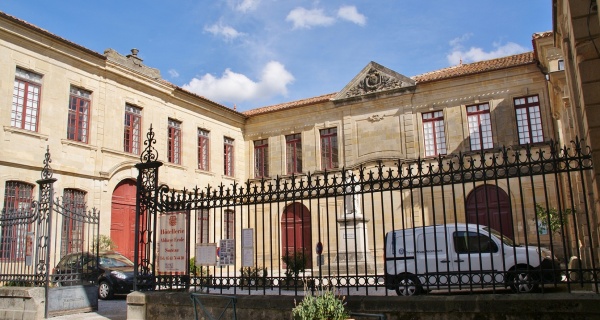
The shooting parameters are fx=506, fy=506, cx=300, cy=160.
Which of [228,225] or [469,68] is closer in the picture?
[228,225]

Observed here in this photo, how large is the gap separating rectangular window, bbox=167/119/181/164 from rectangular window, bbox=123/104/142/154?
1759mm

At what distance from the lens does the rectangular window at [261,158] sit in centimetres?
2655

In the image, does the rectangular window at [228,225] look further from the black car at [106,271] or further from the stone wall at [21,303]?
the stone wall at [21,303]

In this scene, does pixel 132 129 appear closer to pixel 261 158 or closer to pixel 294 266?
pixel 261 158

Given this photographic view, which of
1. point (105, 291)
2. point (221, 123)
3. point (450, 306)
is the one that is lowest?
point (105, 291)

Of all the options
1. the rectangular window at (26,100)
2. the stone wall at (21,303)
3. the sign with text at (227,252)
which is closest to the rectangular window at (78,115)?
the rectangular window at (26,100)

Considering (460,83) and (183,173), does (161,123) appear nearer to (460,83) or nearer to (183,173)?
(183,173)

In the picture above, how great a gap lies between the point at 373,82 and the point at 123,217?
1266 centimetres

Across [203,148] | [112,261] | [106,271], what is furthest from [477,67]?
[106,271]

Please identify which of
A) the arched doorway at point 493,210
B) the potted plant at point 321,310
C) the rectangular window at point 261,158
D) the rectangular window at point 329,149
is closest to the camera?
the potted plant at point 321,310

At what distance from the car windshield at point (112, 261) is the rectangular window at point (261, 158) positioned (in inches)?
471

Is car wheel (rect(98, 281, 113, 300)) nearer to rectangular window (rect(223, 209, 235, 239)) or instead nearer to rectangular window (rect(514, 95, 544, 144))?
rectangular window (rect(223, 209, 235, 239))

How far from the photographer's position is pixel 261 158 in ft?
87.9

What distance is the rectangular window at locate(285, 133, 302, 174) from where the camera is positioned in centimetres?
2558
